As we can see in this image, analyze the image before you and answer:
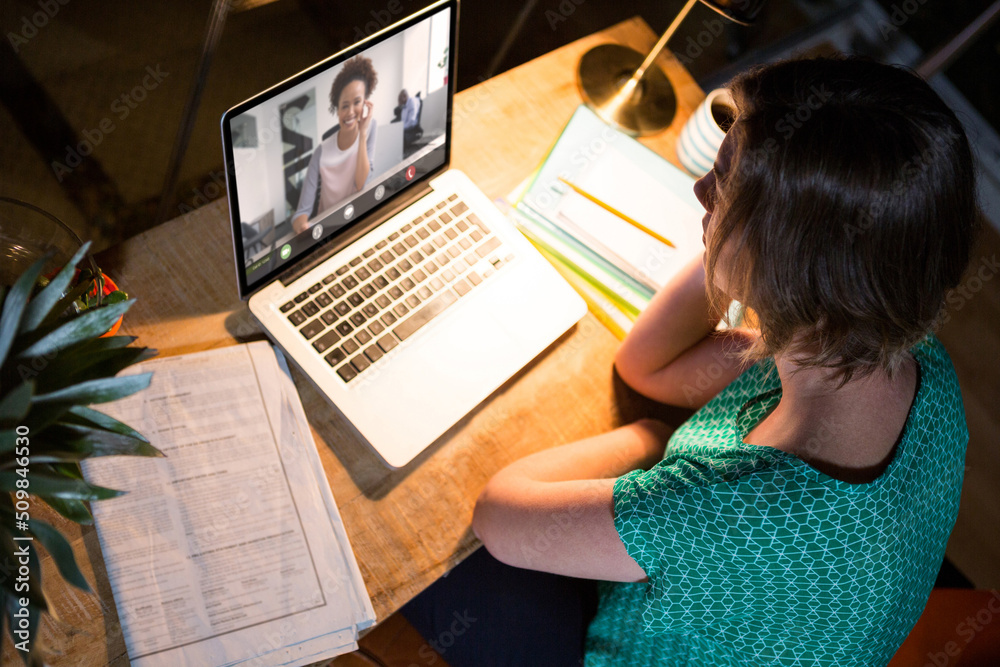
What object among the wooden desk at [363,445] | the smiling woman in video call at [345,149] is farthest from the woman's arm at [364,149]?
the wooden desk at [363,445]

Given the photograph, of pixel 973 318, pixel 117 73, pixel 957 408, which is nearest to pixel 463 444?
pixel 957 408

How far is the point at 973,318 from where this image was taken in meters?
2.35

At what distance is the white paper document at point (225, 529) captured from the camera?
2.50 feet

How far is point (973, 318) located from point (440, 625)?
2228 mm

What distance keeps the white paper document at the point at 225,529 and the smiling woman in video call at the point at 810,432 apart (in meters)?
0.23

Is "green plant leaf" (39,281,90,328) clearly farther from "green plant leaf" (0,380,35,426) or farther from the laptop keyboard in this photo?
the laptop keyboard

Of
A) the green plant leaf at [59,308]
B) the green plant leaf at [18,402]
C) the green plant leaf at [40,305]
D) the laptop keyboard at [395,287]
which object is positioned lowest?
the laptop keyboard at [395,287]

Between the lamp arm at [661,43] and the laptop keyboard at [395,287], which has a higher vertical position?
the lamp arm at [661,43]

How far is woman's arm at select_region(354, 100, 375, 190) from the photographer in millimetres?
873

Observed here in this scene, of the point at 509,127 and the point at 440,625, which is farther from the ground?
the point at 509,127

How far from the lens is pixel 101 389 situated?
0.54m

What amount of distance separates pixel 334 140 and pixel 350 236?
172 millimetres

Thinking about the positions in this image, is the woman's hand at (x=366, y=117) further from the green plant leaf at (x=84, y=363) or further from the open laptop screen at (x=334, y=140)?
the green plant leaf at (x=84, y=363)

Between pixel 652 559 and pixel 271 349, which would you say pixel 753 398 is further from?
pixel 271 349
